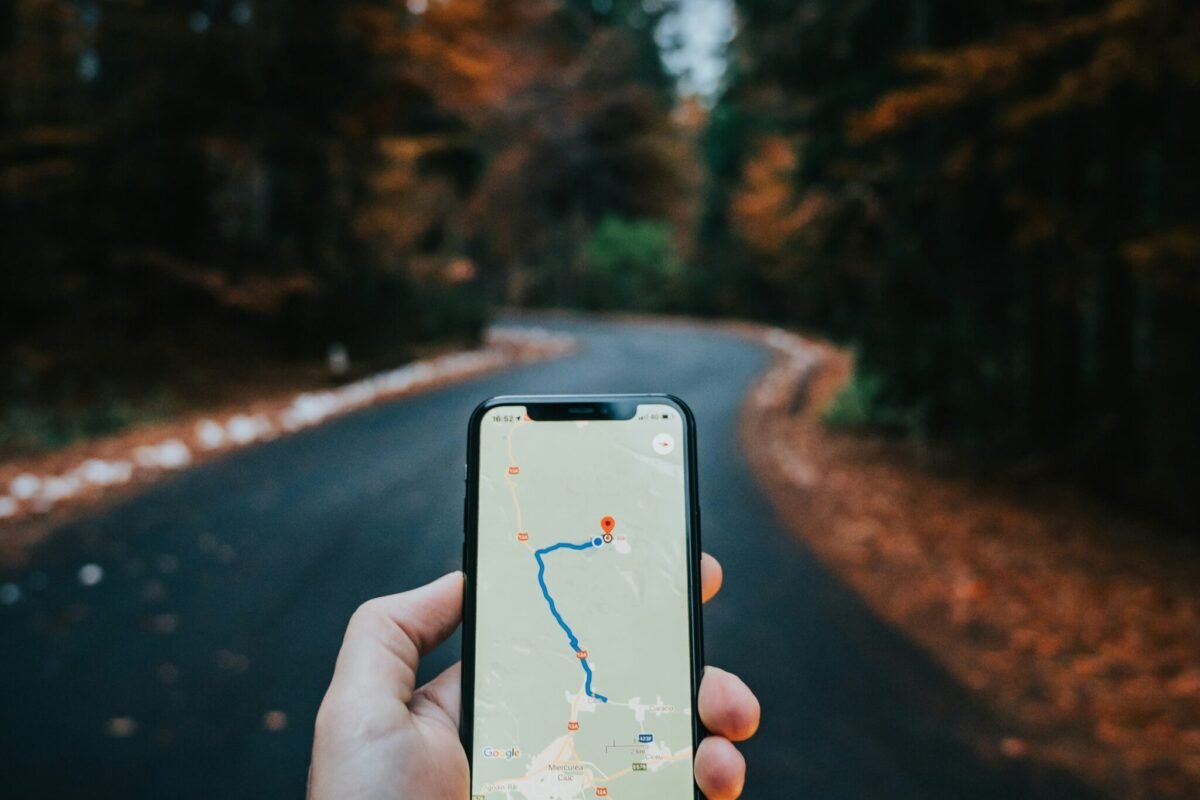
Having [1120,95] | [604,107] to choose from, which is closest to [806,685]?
[1120,95]

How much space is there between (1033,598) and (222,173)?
48.2ft

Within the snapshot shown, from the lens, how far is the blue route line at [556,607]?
5.26 feet

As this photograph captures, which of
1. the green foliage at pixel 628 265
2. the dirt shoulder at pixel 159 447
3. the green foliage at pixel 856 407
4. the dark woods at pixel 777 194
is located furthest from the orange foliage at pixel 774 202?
the green foliage at pixel 628 265

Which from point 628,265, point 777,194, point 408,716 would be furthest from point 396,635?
point 628,265

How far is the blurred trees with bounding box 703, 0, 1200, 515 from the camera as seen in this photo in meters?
5.83

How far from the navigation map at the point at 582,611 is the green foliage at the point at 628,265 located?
131 ft

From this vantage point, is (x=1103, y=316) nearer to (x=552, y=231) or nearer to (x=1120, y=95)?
(x=1120, y=95)

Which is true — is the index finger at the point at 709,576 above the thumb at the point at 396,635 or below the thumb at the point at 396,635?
above

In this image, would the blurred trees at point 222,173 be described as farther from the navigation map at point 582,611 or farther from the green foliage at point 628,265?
the green foliage at point 628,265

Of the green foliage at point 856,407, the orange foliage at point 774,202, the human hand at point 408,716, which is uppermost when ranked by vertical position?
the orange foliage at point 774,202

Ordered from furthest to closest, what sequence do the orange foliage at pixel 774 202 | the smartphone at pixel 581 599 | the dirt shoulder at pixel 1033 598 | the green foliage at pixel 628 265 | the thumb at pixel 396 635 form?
the green foliage at pixel 628 265 → the orange foliage at pixel 774 202 → the dirt shoulder at pixel 1033 598 → the thumb at pixel 396 635 → the smartphone at pixel 581 599

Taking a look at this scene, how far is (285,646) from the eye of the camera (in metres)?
4.84

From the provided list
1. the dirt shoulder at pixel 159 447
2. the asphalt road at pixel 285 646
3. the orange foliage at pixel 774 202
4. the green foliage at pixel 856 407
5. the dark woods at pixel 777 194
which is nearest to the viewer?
the asphalt road at pixel 285 646

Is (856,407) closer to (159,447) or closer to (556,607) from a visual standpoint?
(159,447)
